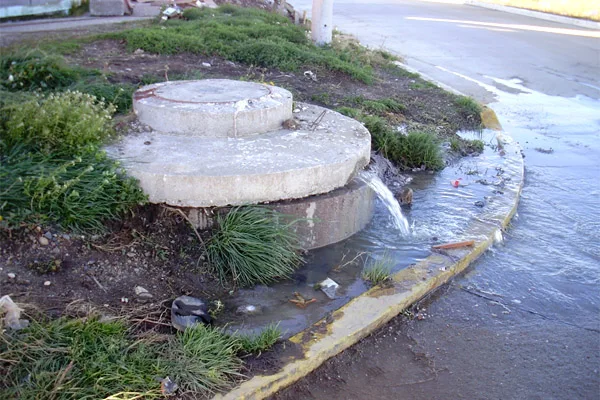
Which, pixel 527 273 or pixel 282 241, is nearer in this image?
pixel 282 241

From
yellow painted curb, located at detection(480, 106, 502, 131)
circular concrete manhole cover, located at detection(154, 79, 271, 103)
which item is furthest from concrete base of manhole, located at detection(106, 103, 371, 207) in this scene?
yellow painted curb, located at detection(480, 106, 502, 131)

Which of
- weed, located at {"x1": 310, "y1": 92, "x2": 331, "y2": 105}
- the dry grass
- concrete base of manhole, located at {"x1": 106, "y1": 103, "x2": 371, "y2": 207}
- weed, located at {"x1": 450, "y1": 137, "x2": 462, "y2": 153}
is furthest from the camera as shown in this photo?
the dry grass

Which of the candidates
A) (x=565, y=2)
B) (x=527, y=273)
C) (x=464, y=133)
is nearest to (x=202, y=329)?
(x=527, y=273)

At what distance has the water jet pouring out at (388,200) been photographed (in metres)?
5.49

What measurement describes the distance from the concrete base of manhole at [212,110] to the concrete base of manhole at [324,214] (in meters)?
0.94

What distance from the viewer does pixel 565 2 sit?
24672 millimetres

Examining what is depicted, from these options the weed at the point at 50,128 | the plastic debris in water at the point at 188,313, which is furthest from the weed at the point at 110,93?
the plastic debris in water at the point at 188,313

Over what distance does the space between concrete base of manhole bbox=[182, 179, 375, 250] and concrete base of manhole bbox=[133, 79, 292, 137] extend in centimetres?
94

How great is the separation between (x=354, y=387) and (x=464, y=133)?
553cm

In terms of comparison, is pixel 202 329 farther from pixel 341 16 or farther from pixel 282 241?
pixel 341 16

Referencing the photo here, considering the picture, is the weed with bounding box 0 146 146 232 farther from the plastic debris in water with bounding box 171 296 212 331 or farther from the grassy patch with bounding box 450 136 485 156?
the grassy patch with bounding box 450 136 485 156

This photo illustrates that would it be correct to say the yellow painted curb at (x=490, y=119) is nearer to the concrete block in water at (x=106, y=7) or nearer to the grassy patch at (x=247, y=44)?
the grassy patch at (x=247, y=44)

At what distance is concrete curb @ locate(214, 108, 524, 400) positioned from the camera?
340 cm

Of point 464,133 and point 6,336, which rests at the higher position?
point 6,336
